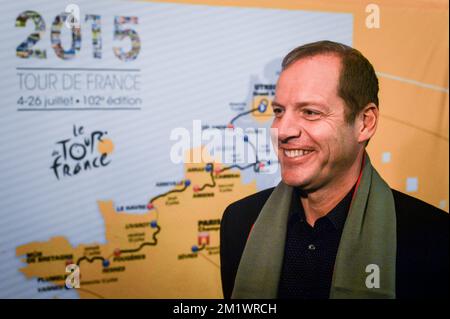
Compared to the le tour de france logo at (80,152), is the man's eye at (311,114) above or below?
above

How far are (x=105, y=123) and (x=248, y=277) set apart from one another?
0.70 metres

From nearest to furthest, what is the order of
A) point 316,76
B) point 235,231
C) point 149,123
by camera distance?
1. point 316,76
2. point 235,231
3. point 149,123

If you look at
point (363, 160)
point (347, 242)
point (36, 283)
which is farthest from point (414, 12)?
point (36, 283)

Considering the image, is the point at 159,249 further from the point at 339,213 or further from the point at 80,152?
the point at 339,213

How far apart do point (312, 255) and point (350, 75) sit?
0.51 meters

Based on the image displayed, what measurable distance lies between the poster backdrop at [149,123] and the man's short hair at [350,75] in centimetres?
37

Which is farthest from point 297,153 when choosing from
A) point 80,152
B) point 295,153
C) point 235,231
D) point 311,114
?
point 80,152

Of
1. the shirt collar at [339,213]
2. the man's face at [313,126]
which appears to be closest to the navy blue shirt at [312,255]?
the shirt collar at [339,213]

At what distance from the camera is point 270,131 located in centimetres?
156

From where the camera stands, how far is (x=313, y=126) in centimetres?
123

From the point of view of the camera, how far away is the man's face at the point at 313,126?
1207 mm

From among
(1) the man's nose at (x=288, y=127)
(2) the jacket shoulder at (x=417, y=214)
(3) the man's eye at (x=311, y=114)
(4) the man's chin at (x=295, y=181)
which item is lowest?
(2) the jacket shoulder at (x=417, y=214)

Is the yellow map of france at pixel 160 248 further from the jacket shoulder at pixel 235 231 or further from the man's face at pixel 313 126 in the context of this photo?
the man's face at pixel 313 126
